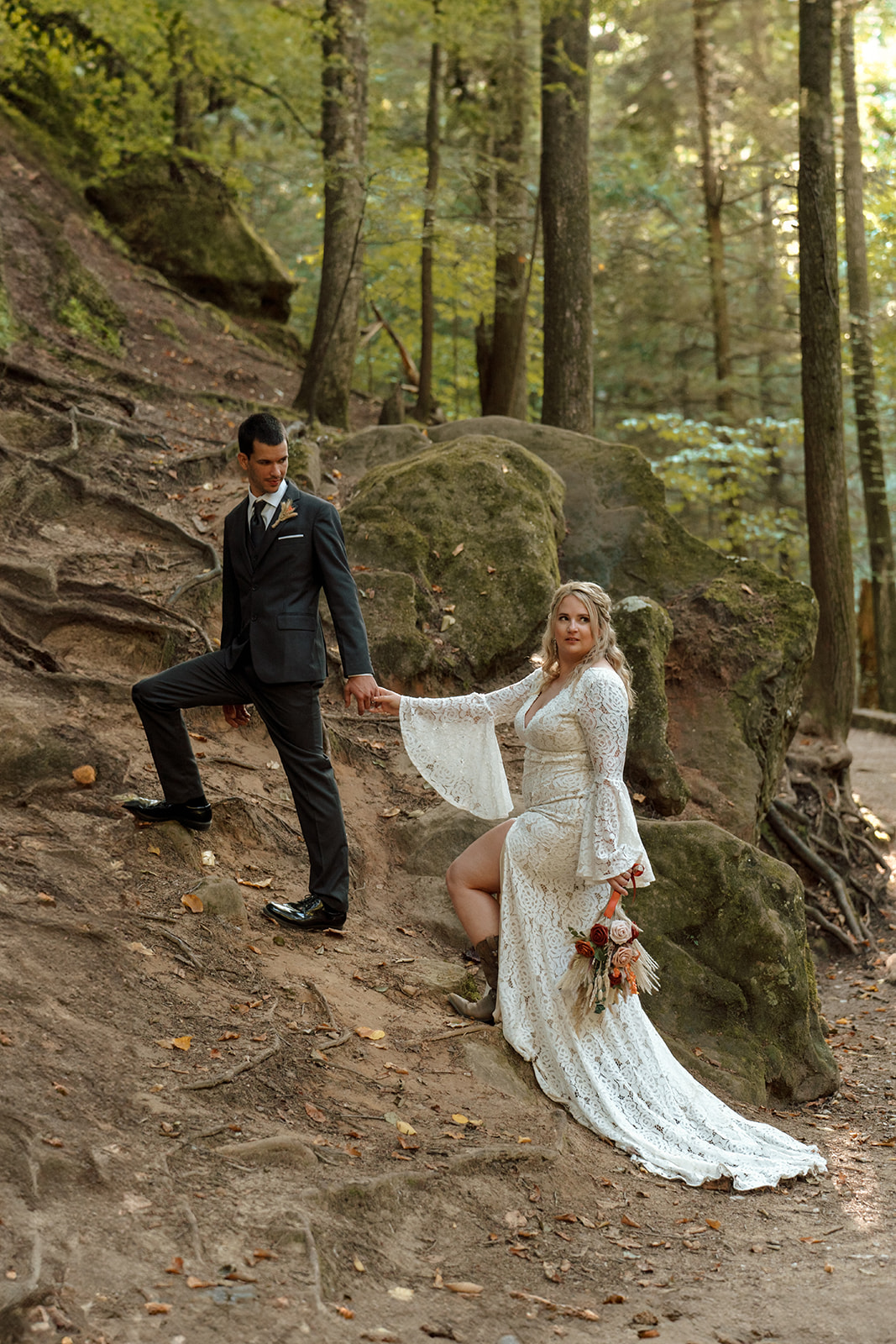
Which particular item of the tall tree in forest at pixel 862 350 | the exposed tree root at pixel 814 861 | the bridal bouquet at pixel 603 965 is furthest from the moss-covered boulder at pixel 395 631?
the tall tree in forest at pixel 862 350

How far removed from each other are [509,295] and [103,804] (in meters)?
12.6

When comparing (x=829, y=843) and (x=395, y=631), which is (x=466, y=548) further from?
(x=829, y=843)

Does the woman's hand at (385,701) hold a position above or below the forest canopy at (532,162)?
below

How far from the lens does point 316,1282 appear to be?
3.24 meters

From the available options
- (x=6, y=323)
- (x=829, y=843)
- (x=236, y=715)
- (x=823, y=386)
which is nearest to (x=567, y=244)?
(x=823, y=386)

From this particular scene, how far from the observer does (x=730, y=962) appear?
6133 millimetres

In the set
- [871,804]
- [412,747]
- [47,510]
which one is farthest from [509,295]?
[412,747]

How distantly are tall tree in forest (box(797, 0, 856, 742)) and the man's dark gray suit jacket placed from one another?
819cm

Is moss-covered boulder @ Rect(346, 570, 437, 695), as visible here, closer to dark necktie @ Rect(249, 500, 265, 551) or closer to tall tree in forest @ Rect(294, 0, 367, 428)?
dark necktie @ Rect(249, 500, 265, 551)

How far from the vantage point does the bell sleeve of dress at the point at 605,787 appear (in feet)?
15.7

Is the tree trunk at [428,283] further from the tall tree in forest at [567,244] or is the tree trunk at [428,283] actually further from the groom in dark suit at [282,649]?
the groom in dark suit at [282,649]

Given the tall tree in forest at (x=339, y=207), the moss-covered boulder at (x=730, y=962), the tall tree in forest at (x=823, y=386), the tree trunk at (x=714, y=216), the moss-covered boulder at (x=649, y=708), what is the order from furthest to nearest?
the tree trunk at (x=714, y=216) < the tall tree in forest at (x=339, y=207) < the tall tree in forest at (x=823, y=386) < the moss-covered boulder at (x=649, y=708) < the moss-covered boulder at (x=730, y=962)

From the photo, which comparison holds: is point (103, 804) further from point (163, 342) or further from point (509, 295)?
point (509, 295)

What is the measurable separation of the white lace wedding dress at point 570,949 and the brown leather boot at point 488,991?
0.26 ft
